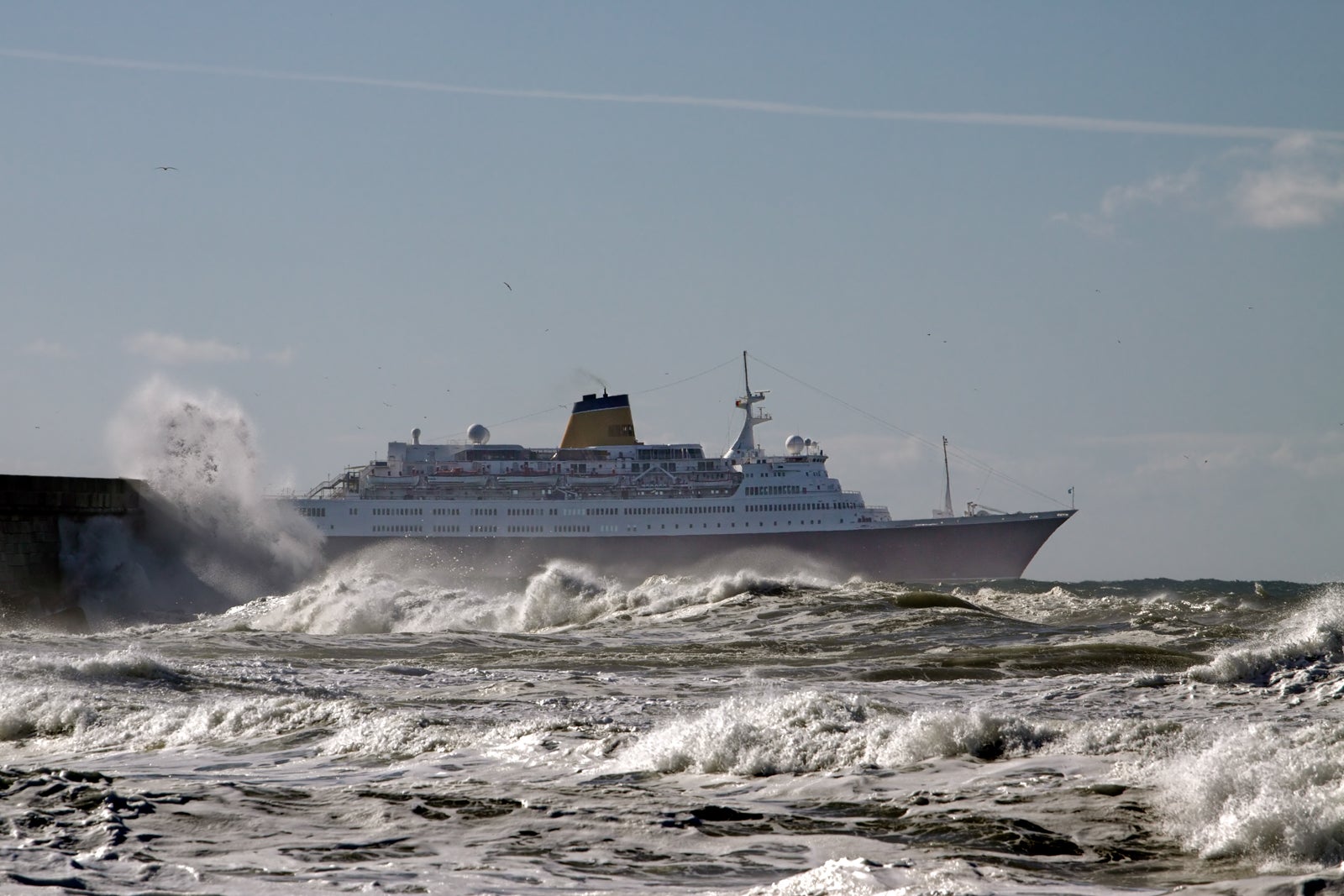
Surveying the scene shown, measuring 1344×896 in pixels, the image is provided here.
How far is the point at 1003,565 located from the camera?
2158 inches

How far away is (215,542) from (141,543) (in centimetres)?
429

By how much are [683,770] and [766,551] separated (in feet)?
147

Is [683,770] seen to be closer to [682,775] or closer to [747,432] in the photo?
[682,775]

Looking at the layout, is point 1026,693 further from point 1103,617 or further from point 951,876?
point 1103,617

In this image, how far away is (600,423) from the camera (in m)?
56.8

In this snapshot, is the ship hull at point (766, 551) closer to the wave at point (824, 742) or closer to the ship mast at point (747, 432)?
the ship mast at point (747, 432)

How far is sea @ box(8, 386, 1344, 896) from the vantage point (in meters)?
5.10

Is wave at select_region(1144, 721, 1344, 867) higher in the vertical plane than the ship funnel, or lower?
lower

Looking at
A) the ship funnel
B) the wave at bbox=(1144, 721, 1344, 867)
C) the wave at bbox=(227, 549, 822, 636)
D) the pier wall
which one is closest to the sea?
the wave at bbox=(1144, 721, 1344, 867)

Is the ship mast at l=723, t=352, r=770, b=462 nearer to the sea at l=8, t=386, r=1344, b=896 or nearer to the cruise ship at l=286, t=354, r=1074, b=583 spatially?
the cruise ship at l=286, t=354, r=1074, b=583

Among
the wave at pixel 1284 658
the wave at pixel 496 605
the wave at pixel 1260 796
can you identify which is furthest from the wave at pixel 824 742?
the wave at pixel 496 605

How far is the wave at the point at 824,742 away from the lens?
23.2ft

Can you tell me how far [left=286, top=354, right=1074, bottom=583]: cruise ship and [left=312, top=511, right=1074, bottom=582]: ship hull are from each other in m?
0.05

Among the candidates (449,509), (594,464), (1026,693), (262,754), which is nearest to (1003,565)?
(594,464)
